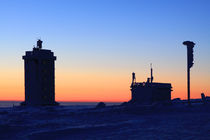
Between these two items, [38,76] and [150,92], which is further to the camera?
[38,76]

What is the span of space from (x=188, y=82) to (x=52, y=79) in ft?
83.6

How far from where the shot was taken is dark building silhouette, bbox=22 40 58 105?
4656 cm

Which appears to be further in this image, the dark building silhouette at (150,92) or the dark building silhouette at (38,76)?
the dark building silhouette at (38,76)

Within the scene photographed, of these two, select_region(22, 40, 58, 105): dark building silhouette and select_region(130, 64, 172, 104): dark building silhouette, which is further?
select_region(22, 40, 58, 105): dark building silhouette

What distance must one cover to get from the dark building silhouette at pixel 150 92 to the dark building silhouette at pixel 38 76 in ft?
46.4

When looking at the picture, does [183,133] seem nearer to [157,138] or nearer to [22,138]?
[157,138]

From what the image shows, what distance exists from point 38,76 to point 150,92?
17918 millimetres

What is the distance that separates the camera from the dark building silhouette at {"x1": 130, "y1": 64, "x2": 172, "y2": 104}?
40.0 meters

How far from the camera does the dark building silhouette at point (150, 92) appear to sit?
131 ft

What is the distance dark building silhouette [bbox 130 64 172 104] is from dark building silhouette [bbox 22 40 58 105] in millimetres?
14142

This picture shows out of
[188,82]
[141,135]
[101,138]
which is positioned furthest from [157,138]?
[188,82]

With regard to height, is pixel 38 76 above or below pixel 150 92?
above

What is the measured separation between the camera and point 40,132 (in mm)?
16750

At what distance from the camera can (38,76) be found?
4659 centimetres
